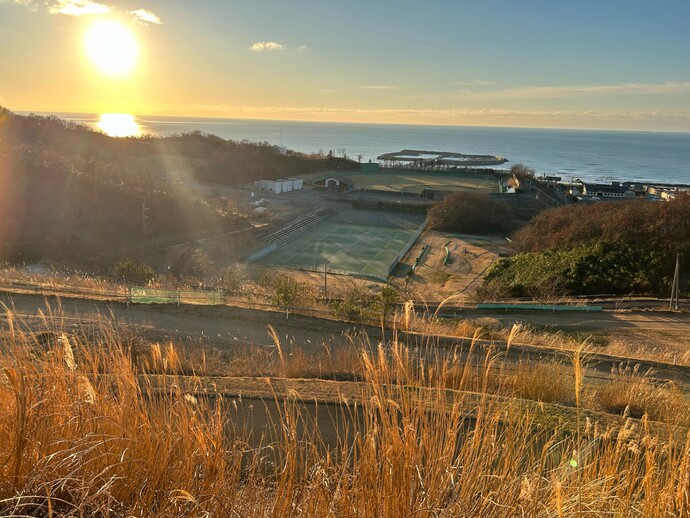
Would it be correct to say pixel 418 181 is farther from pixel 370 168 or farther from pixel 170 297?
pixel 170 297

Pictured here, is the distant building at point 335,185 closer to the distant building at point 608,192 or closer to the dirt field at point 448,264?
the dirt field at point 448,264

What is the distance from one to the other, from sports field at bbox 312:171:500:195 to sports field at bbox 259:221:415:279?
16344mm

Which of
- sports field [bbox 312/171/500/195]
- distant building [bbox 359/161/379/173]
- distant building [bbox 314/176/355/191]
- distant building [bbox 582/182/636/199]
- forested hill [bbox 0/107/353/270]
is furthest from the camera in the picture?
distant building [bbox 359/161/379/173]

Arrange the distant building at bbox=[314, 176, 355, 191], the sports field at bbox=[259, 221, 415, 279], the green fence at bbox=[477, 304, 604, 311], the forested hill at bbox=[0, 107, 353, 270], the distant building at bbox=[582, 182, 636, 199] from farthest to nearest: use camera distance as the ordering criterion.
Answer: the distant building at bbox=[582, 182, 636, 199]
the distant building at bbox=[314, 176, 355, 191]
the sports field at bbox=[259, 221, 415, 279]
the forested hill at bbox=[0, 107, 353, 270]
the green fence at bbox=[477, 304, 604, 311]

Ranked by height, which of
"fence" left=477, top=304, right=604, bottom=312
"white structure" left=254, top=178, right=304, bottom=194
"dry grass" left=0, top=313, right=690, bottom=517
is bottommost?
"fence" left=477, top=304, right=604, bottom=312

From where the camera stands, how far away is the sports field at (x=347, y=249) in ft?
89.5

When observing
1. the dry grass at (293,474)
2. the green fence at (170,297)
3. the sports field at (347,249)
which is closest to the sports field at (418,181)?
the sports field at (347,249)

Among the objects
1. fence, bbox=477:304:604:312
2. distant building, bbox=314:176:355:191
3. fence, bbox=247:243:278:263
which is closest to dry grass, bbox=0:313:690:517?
fence, bbox=477:304:604:312

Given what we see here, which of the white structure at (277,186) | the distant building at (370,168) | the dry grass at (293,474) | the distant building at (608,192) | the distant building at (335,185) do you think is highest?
the distant building at (370,168)

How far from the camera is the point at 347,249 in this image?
31094mm

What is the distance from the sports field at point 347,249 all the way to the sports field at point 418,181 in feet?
53.6

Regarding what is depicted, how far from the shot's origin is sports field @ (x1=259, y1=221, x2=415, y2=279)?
27.3 meters

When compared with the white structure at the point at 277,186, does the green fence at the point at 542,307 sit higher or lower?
lower

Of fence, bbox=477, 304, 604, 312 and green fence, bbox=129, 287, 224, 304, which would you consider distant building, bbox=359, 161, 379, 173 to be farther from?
green fence, bbox=129, 287, 224, 304
